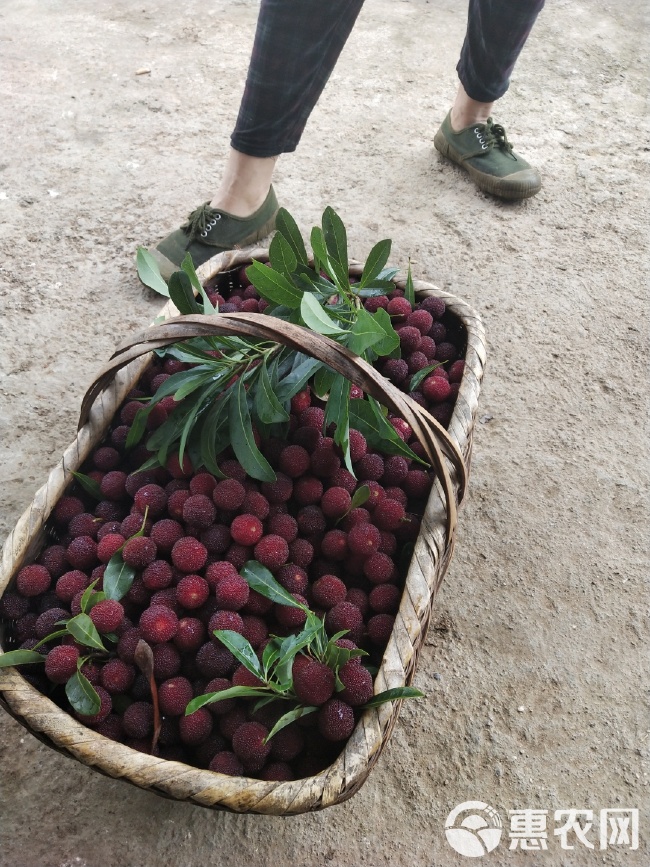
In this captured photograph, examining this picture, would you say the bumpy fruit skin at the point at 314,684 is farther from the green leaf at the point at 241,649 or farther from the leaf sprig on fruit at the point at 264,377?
the leaf sprig on fruit at the point at 264,377

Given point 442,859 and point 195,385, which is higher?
point 195,385

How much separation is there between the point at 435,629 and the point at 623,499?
21.0 inches

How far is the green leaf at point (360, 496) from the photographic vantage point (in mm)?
1000

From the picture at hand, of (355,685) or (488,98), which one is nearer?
(355,685)

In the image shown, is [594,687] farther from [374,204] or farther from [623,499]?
[374,204]

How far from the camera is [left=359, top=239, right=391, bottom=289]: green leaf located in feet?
3.66

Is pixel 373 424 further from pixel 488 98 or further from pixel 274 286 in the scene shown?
pixel 488 98

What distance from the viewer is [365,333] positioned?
0.86 meters

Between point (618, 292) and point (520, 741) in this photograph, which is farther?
point (618, 292)

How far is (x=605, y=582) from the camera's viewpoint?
4.43ft

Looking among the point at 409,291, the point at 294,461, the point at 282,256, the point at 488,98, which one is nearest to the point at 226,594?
the point at 294,461

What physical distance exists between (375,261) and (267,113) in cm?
74

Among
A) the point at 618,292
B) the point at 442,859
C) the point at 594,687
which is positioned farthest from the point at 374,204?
the point at 442,859

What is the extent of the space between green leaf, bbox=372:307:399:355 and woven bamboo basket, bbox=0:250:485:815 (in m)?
0.07
